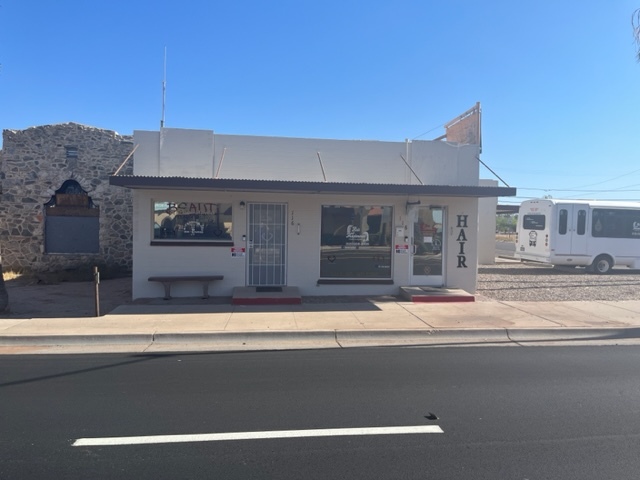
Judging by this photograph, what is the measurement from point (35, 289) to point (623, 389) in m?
14.4

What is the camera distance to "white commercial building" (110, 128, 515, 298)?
11758mm

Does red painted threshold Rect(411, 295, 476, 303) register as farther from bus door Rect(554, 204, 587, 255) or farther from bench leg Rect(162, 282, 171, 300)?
bus door Rect(554, 204, 587, 255)

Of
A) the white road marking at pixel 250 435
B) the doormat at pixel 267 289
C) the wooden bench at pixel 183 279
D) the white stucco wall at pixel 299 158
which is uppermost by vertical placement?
the white stucco wall at pixel 299 158

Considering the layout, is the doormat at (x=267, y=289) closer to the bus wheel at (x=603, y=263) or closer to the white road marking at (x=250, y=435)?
the white road marking at (x=250, y=435)

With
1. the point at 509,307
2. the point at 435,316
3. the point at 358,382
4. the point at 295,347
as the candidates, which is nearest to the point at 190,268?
the point at 295,347

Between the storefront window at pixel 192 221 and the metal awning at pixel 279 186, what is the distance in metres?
0.82

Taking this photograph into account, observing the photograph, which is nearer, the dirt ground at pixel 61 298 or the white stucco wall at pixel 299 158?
the dirt ground at pixel 61 298

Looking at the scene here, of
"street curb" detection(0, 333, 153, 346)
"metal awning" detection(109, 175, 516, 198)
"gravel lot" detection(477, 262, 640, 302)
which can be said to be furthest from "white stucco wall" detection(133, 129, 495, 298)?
"street curb" detection(0, 333, 153, 346)

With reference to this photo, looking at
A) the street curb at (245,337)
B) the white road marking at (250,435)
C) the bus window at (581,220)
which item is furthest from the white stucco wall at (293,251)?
the bus window at (581,220)

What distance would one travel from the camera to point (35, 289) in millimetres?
13570

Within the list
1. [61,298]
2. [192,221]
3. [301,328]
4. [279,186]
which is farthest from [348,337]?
[61,298]

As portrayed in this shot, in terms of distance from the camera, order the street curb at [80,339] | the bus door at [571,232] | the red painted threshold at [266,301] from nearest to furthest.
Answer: the street curb at [80,339] < the red painted threshold at [266,301] < the bus door at [571,232]

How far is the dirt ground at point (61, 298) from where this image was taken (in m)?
10.2

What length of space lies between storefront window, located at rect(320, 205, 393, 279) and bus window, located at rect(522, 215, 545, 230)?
967cm
